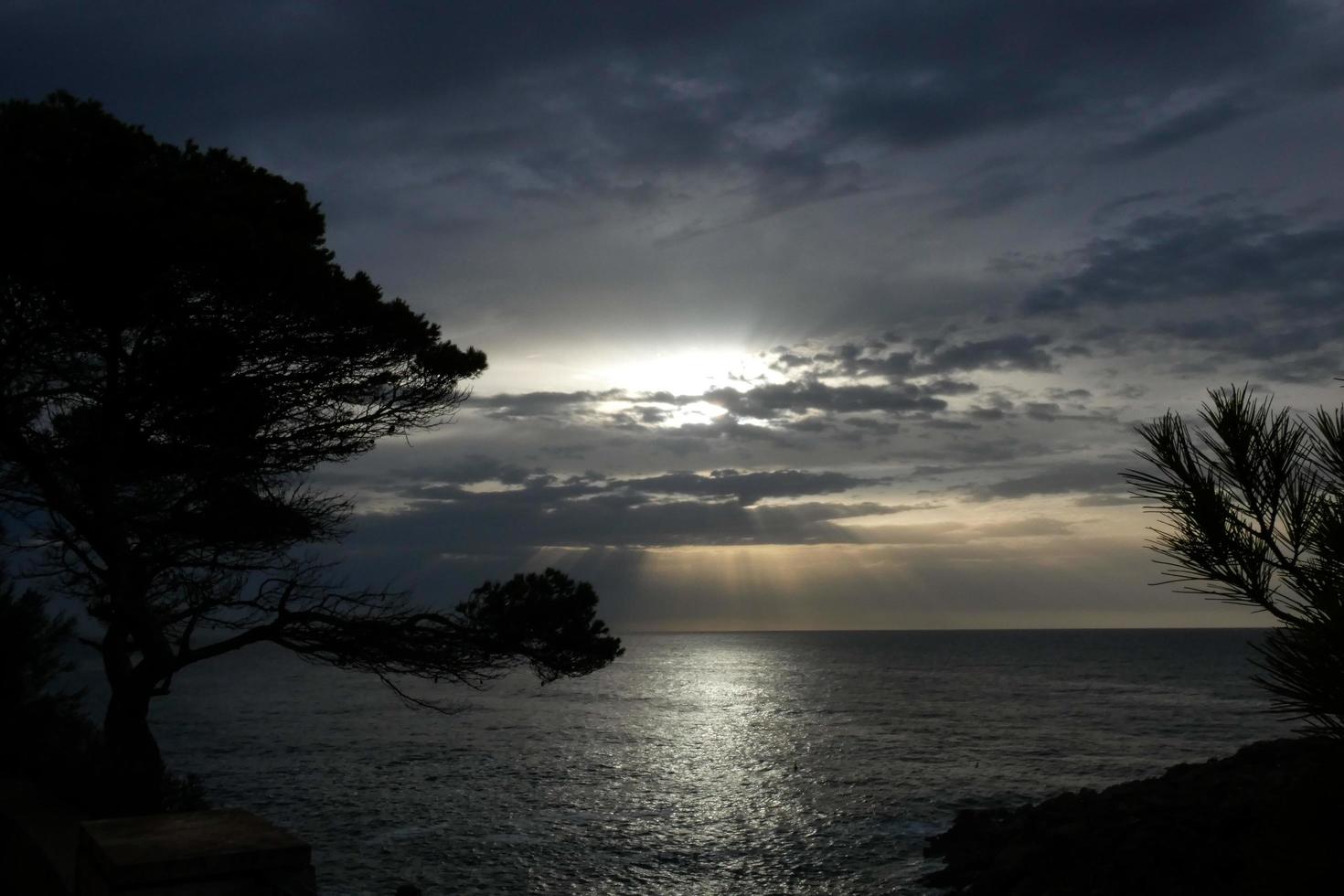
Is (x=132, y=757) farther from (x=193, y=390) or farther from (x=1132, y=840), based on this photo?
(x=1132, y=840)

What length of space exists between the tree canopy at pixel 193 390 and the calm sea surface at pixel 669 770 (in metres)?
11.4

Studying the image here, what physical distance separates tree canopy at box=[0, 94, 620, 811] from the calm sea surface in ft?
37.3

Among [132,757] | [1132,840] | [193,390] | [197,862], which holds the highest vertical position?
[193,390]

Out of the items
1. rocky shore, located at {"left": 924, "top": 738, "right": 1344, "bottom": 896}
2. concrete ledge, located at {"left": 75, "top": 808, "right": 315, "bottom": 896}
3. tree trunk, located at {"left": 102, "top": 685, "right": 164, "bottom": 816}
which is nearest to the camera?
concrete ledge, located at {"left": 75, "top": 808, "right": 315, "bottom": 896}

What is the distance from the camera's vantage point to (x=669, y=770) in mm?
43625

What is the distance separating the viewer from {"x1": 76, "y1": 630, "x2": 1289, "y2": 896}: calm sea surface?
973 inches

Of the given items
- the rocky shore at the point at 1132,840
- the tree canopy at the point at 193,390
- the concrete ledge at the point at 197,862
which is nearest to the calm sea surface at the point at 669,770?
the rocky shore at the point at 1132,840

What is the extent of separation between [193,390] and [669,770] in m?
36.2

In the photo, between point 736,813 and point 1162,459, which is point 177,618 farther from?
point 736,813

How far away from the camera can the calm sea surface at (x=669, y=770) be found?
24.7m

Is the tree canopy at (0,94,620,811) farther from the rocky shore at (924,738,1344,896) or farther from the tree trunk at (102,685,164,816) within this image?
the rocky shore at (924,738,1344,896)

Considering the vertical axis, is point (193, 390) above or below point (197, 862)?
above

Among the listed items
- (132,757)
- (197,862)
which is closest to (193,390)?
(132,757)

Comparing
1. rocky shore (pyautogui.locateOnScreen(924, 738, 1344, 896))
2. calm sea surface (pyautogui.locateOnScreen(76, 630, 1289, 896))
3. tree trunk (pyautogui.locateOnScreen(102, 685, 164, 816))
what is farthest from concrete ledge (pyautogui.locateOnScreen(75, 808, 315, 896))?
calm sea surface (pyautogui.locateOnScreen(76, 630, 1289, 896))
